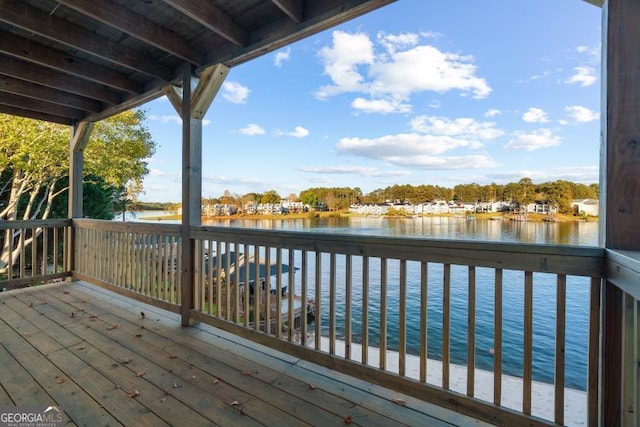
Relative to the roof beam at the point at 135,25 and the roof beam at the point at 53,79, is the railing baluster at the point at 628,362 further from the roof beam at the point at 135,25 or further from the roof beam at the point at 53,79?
the roof beam at the point at 53,79

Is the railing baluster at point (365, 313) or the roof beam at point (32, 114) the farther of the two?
the roof beam at point (32, 114)

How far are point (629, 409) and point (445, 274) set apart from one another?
2.75ft

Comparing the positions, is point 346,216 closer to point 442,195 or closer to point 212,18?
point 442,195

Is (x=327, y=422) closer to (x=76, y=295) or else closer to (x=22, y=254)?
(x=76, y=295)

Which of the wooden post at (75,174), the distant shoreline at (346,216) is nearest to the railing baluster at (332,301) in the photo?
the distant shoreline at (346,216)

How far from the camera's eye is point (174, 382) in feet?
6.65

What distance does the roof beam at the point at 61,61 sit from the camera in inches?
108

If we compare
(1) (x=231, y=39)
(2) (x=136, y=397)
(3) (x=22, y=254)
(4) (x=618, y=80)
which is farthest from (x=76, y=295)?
(4) (x=618, y=80)

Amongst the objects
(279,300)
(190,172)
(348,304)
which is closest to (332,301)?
(348,304)

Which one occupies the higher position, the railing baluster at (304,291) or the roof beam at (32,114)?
the roof beam at (32,114)

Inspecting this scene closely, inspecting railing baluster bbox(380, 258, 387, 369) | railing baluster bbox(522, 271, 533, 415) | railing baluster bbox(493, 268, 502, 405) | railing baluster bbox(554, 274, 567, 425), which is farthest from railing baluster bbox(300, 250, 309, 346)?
railing baluster bbox(554, 274, 567, 425)

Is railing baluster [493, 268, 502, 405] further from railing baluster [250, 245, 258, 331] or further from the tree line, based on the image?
railing baluster [250, 245, 258, 331]

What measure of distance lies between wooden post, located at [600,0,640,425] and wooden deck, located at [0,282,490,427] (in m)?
0.72

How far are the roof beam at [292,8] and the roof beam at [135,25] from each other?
1.16 meters
